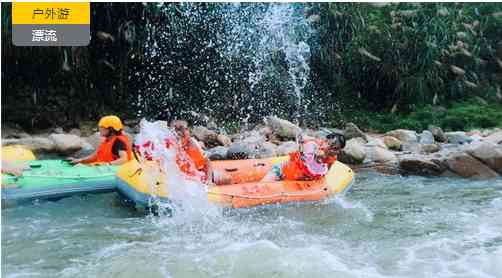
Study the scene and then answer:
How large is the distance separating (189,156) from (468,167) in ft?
10.5

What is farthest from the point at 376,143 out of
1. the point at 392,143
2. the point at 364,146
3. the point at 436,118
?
the point at 436,118

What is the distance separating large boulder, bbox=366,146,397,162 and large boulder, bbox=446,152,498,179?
0.73 meters

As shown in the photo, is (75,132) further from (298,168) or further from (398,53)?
(398,53)

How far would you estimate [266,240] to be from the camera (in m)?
3.94

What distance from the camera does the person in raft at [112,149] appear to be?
537cm

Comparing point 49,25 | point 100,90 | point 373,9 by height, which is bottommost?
point 100,90

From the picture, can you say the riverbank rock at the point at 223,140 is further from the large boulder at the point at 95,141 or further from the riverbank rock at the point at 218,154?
the large boulder at the point at 95,141

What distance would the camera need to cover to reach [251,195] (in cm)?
470

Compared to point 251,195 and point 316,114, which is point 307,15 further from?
point 251,195

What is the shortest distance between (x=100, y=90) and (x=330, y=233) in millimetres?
5752

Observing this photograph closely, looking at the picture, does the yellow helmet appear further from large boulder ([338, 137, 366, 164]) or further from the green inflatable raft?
large boulder ([338, 137, 366, 164])

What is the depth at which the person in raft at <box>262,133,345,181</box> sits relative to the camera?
5.09 meters

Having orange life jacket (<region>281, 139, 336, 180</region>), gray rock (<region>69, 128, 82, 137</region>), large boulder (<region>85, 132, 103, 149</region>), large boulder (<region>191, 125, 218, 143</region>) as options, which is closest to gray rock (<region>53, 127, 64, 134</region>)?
gray rock (<region>69, 128, 82, 137</region>)

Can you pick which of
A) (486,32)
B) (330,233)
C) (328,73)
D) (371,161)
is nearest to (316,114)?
(328,73)
